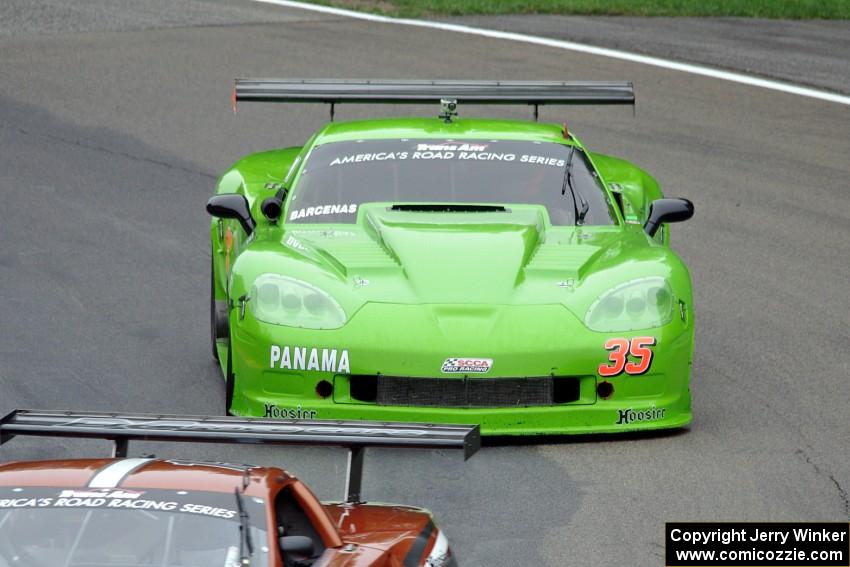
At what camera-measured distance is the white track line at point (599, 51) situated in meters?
18.7

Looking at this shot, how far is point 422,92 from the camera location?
36.0 ft

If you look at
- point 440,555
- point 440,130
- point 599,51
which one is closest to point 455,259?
point 440,130

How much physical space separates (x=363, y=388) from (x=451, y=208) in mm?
1586

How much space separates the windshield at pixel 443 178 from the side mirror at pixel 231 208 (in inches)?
8.7

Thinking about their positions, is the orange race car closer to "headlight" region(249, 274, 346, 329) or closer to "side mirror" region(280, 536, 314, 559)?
"side mirror" region(280, 536, 314, 559)

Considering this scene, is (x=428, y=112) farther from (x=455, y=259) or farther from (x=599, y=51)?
(x=455, y=259)

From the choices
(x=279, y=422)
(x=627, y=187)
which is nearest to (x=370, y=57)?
(x=627, y=187)

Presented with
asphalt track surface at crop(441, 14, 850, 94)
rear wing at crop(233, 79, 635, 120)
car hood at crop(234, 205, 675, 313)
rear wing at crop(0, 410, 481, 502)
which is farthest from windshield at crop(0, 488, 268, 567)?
asphalt track surface at crop(441, 14, 850, 94)

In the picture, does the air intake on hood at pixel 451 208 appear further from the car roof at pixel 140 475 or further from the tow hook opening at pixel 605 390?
the car roof at pixel 140 475

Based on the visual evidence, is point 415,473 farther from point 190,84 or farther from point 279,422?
point 190,84

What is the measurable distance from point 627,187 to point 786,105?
7841 millimetres

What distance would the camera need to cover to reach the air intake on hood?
368 inches

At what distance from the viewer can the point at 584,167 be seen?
991 cm

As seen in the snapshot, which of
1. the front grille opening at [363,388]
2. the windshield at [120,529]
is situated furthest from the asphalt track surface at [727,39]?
the windshield at [120,529]
